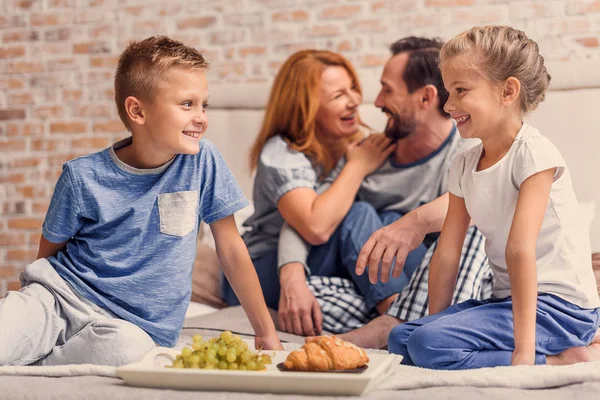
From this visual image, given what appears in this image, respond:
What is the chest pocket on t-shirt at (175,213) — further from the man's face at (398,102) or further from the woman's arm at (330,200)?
the man's face at (398,102)

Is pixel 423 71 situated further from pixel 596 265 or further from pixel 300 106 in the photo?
pixel 596 265

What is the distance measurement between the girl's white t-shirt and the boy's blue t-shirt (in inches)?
27.2

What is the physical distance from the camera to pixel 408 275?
2.28m

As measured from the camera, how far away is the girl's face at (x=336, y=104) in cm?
269

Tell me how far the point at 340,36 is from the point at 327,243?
1.23 meters

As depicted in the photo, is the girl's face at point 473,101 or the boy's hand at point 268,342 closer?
the girl's face at point 473,101

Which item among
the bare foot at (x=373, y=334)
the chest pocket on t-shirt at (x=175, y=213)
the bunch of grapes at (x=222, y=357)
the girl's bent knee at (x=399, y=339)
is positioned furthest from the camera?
the bare foot at (x=373, y=334)

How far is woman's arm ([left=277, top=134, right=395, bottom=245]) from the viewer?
2369mm

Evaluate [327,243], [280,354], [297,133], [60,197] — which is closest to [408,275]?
[327,243]

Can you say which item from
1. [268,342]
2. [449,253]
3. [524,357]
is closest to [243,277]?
[268,342]

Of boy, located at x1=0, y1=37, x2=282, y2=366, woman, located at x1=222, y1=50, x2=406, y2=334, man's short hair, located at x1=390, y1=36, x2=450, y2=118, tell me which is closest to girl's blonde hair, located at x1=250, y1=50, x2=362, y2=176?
woman, located at x1=222, y1=50, x2=406, y2=334

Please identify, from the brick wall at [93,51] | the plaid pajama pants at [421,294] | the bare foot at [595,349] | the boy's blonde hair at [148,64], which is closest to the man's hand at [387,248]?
the plaid pajama pants at [421,294]

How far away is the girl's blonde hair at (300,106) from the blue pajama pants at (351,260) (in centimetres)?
29

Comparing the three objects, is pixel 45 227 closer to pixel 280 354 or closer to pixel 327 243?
pixel 280 354
